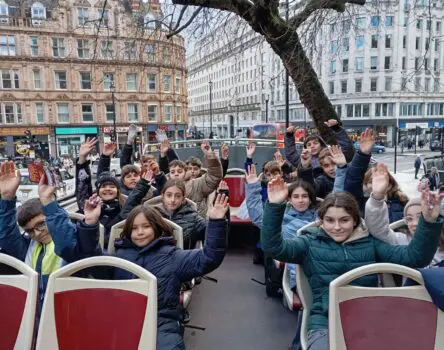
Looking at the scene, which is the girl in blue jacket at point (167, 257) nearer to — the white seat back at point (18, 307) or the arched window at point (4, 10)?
the white seat back at point (18, 307)

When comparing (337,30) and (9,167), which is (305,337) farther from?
(337,30)

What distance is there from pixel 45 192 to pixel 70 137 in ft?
113

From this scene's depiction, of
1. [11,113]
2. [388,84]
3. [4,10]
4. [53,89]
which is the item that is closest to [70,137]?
[53,89]

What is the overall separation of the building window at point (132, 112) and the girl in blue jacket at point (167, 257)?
34.5 metres

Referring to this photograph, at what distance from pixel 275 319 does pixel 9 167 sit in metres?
2.64

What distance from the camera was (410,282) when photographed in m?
1.94

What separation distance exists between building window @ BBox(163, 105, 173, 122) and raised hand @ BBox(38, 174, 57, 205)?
3561cm

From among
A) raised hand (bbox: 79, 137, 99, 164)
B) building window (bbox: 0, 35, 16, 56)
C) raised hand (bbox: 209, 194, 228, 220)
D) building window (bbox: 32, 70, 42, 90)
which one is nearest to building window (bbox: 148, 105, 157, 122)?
building window (bbox: 32, 70, 42, 90)

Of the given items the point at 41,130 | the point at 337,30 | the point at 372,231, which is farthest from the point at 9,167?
the point at 41,130

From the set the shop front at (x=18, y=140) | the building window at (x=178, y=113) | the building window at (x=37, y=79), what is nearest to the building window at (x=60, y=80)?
the building window at (x=37, y=79)

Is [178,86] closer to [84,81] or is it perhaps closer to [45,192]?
[84,81]

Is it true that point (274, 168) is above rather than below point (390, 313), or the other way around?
above

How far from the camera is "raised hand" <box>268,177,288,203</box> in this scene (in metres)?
2.11

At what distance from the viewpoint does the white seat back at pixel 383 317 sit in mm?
1656
